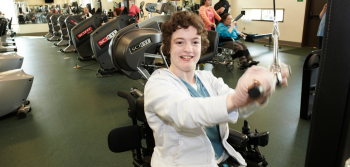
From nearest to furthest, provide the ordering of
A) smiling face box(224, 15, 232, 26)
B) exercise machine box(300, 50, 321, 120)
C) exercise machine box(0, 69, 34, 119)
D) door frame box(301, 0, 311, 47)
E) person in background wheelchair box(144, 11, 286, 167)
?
person in background wheelchair box(144, 11, 286, 167) < exercise machine box(300, 50, 321, 120) < exercise machine box(0, 69, 34, 119) < smiling face box(224, 15, 232, 26) < door frame box(301, 0, 311, 47)

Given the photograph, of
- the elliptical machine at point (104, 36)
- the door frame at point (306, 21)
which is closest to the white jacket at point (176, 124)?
the elliptical machine at point (104, 36)

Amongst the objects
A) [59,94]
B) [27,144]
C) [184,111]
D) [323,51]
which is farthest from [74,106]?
[323,51]

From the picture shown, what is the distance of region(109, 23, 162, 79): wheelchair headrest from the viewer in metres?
2.67

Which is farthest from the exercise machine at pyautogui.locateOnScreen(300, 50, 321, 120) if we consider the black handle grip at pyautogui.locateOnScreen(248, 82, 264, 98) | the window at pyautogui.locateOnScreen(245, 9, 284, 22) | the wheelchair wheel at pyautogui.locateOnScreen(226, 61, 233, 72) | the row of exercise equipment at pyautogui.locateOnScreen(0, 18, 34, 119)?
the window at pyautogui.locateOnScreen(245, 9, 284, 22)

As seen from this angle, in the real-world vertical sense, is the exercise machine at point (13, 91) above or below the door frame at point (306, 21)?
below

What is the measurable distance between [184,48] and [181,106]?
37 centimetres

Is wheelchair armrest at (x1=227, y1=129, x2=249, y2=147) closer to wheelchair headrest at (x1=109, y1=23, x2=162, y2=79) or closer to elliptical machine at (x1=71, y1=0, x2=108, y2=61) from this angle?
wheelchair headrest at (x1=109, y1=23, x2=162, y2=79)

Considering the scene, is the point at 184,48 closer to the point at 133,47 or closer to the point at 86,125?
the point at 133,47

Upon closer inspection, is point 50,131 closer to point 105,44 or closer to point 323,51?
point 105,44

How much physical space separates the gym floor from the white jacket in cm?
104

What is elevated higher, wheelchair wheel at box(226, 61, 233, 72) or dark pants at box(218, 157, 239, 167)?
dark pants at box(218, 157, 239, 167)

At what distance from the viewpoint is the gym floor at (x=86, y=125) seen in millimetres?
2037

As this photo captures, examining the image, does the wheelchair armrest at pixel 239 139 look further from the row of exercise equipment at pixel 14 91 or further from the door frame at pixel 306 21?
the door frame at pixel 306 21

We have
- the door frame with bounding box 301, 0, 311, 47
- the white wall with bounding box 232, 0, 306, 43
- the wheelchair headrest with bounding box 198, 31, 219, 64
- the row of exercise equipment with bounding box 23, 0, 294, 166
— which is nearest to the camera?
the row of exercise equipment with bounding box 23, 0, 294, 166
